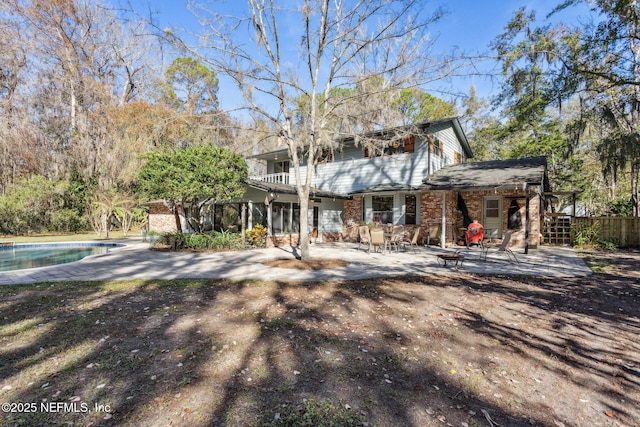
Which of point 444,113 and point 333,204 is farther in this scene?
point 444,113

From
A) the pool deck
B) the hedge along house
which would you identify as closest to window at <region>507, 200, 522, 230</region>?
the hedge along house

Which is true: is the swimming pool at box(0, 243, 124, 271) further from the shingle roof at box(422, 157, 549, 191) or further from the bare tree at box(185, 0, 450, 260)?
the shingle roof at box(422, 157, 549, 191)

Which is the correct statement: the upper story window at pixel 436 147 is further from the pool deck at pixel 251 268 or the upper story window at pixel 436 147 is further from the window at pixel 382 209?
the pool deck at pixel 251 268

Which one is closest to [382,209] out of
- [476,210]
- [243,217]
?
[476,210]

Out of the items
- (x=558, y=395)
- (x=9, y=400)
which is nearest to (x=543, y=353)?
(x=558, y=395)

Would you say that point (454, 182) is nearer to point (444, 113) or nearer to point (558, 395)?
point (558, 395)

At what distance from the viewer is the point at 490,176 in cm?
1233

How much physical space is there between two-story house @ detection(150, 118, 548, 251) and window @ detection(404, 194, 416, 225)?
1.8 inches

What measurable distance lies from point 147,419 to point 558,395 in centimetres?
330

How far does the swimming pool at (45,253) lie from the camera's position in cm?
915

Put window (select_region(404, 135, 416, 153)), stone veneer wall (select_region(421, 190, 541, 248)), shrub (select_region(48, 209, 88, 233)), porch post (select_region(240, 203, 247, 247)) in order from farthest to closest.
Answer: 1. shrub (select_region(48, 209, 88, 233))
2. window (select_region(404, 135, 416, 153))
3. stone veneer wall (select_region(421, 190, 541, 248))
4. porch post (select_region(240, 203, 247, 247))

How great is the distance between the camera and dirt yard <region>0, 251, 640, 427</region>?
225cm

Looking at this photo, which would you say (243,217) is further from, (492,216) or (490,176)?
(492,216)

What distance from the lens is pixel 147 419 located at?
2.10 metres
